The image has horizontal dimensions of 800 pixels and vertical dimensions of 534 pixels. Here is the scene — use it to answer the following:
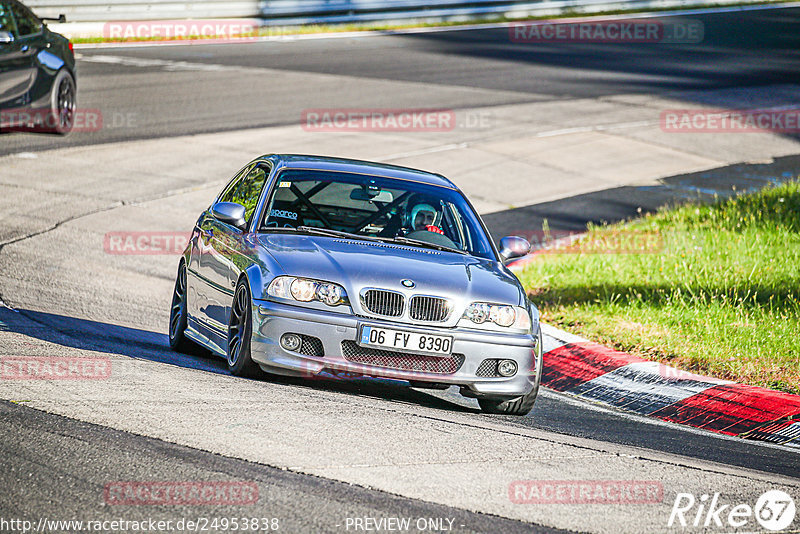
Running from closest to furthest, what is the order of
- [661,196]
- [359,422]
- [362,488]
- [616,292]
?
[362,488], [359,422], [616,292], [661,196]

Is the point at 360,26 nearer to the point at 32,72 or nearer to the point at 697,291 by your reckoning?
the point at 32,72

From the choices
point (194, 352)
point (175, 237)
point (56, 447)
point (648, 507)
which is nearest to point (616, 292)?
point (194, 352)

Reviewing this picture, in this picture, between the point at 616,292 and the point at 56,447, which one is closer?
the point at 56,447

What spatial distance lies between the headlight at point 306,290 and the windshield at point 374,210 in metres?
1.06

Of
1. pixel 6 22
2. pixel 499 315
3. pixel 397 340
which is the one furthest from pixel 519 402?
pixel 6 22

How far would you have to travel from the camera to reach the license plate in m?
6.94

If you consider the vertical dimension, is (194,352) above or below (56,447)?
below

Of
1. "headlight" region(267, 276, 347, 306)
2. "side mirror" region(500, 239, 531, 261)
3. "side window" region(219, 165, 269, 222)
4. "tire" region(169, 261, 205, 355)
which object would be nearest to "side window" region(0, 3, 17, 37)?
"side window" region(219, 165, 269, 222)

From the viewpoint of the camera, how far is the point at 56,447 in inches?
211

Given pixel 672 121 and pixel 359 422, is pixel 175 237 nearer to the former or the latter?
pixel 359 422

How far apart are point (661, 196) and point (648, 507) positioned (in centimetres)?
1161

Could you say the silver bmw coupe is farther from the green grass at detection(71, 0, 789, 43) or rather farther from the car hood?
the green grass at detection(71, 0, 789, 43)

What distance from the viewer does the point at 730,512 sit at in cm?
533

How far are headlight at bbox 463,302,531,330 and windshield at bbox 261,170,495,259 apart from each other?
93 centimetres
